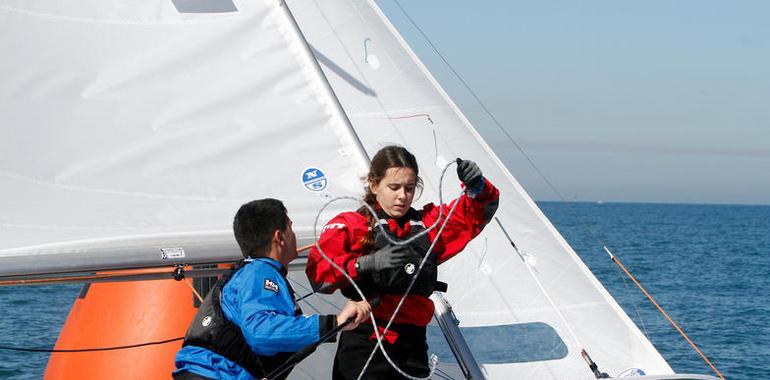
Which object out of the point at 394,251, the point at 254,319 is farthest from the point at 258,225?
the point at 394,251

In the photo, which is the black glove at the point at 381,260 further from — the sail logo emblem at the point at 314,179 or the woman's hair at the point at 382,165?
the sail logo emblem at the point at 314,179

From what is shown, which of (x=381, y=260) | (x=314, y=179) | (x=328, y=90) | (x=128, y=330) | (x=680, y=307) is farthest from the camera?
(x=680, y=307)

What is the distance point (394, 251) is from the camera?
3.62 m

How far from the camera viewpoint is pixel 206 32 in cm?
460

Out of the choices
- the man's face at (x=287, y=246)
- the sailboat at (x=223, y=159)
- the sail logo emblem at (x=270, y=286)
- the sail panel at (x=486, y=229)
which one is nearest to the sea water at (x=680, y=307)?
Answer: the sail panel at (x=486, y=229)

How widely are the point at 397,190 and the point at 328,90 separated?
95cm

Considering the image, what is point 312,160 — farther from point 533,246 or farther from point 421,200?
point 533,246

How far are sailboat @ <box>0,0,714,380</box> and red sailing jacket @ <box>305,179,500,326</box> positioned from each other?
17.7 inches

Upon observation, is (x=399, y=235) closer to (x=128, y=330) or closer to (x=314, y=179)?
(x=314, y=179)

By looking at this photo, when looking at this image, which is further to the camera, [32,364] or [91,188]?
[32,364]

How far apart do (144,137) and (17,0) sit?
2.63 ft

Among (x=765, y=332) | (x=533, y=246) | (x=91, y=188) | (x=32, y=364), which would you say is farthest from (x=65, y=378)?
(x=765, y=332)

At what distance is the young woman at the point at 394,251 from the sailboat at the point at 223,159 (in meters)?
0.47

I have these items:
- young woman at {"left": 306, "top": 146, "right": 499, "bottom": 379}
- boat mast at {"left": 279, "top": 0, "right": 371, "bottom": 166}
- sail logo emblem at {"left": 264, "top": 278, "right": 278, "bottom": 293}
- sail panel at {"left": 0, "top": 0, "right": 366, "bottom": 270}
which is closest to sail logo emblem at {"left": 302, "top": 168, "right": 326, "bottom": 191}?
sail panel at {"left": 0, "top": 0, "right": 366, "bottom": 270}
